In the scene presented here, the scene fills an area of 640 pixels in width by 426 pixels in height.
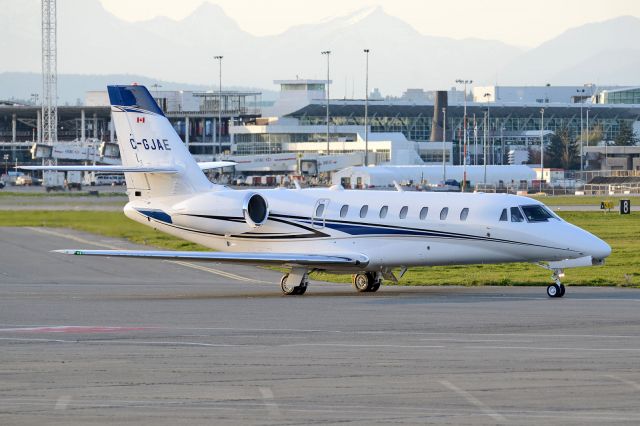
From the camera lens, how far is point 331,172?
154375 mm

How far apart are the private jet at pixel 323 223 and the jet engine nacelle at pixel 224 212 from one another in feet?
0.09

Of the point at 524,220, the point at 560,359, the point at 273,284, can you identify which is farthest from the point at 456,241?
the point at 560,359

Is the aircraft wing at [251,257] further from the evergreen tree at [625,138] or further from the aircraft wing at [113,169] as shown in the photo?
the evergreen tree at [625,138]

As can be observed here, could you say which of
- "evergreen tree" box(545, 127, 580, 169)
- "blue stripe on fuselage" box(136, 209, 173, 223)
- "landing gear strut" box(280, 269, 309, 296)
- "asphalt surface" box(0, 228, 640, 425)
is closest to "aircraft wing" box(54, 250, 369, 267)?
"landing gear strut" box(280, 269, 309, 296)

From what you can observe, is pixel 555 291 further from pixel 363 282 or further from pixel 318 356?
pixel 318 356

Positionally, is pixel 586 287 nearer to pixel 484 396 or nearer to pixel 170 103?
pixel 484 396

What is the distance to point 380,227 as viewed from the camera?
31.7 metres

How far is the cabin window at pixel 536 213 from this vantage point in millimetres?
30453

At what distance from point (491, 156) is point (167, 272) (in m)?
157

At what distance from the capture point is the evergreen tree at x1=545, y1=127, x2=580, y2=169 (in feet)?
620

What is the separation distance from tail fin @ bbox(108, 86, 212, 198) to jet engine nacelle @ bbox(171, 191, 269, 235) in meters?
0.56

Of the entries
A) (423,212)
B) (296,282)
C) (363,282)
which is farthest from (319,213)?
(423,212)

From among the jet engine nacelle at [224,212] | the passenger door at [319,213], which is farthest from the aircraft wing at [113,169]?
the passenger door at [319,213]

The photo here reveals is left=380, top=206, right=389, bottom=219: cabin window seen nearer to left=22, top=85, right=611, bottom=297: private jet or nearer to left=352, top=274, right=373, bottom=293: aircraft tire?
left=22, top=85, right=611, bottom=297: private jet
